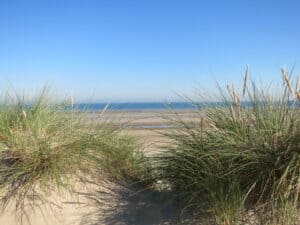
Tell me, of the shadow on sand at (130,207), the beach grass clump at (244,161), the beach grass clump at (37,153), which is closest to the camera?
the beach grass clump at (244,161)

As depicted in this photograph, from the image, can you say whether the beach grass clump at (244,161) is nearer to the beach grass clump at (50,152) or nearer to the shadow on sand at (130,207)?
the shadow on sand at (130,207)

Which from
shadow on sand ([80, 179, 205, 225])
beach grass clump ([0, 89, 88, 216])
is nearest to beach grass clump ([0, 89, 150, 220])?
beach grass clump ([0, 89, 88, 216])

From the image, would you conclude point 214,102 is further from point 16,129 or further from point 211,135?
point 16,129

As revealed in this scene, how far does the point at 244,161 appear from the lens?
463 cm

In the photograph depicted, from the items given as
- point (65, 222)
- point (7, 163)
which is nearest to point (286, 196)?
point (65, 222)

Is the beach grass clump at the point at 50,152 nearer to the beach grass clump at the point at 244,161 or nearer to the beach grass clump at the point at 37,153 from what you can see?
the beach grass clump at the point at 37,153

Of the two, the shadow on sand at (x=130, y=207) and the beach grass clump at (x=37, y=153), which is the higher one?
the beach grass clump at (x=37, y=153)

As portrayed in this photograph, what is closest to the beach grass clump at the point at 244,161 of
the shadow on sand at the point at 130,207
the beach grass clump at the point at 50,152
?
the shadow on sand at the point at 130,207

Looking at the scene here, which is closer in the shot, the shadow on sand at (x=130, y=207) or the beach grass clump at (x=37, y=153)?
the shadow on sand at (x=130, y=207)

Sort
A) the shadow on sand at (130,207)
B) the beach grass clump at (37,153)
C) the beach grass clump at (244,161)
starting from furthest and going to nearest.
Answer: the beach grass clump at (37,153) → the shadow on sand at (130,207) → the beach grass clump at (244,161)

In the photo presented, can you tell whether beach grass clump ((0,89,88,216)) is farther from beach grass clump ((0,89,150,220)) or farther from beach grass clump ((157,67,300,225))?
beach grass clump ((157,67,300,225))

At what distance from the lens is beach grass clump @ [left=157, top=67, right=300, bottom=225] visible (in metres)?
4.40

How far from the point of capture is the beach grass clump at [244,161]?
4.40m

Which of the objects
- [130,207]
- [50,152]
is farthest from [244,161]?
[50,152]
